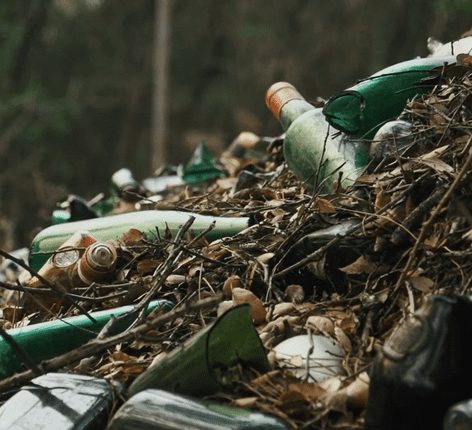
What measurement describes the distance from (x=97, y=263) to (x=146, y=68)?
11207 mm

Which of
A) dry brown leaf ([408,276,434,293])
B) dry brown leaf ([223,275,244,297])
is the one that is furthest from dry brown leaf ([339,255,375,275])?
dry brown leaf ([223,275,244,297])

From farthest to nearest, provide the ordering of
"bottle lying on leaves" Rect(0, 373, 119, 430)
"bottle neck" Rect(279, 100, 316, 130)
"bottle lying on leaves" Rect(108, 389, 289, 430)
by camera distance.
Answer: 1. "bottle neck" Rect(279, 100, 316, 130)
2. "bottle lying on leaves" Rect(0, 373, 119, 430)
3. "bottle lying on leaves" Rect(108, 389, 289, 430)

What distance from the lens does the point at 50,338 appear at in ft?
5.32

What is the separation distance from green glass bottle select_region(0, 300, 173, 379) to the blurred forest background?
28.5 ft

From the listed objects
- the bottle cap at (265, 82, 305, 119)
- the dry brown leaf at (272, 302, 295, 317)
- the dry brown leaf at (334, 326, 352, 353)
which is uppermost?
the bottle cap at (265, 82, 305, 119)

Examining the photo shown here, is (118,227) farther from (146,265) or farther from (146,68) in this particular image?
(146,68)

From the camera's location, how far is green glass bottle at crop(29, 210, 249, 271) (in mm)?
1955

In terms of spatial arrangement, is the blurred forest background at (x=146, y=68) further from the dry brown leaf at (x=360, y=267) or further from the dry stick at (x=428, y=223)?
the dry stick at (x=428, y=223)

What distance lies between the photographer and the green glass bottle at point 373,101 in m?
1.88

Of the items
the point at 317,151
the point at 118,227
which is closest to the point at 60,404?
the point at 118,227

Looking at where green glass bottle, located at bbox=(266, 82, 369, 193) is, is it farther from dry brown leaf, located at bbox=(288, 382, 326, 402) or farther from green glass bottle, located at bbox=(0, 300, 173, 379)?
dry brown leaf, located at bbox=(288, 382, 326, 402)

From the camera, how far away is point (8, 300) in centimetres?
220

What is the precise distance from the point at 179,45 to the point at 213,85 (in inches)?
30.8

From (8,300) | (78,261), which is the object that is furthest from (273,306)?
(8,300)
